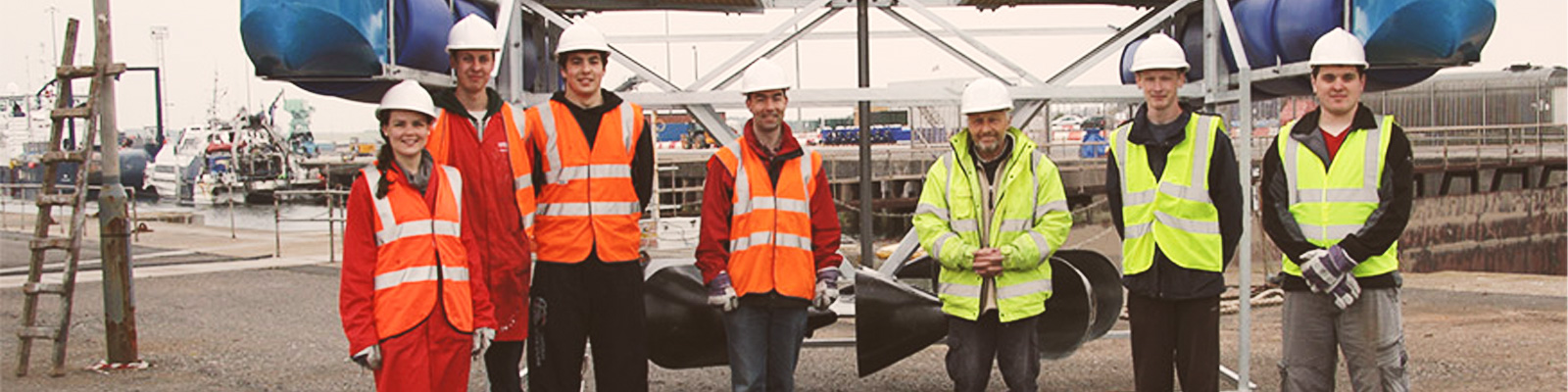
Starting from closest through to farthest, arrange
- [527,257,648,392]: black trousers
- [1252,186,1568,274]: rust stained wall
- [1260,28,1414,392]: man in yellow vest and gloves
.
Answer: [1260,28,1414,392]: man in yellow vest and gloves → [527,257,648,392]: black trousers → [1252,186,1568,274]: rust stained wall

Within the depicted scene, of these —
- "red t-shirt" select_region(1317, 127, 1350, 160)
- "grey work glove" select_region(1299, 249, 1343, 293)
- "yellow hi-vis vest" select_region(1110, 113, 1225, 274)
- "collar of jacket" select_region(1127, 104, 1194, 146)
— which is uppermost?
"collar of jacket" select_region(1127, 104, 1194, 146)

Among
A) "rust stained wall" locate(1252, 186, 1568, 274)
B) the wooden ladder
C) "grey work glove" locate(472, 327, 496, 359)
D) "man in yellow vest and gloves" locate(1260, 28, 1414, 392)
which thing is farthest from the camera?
"rust stained wall" locate(1252, 186, 1568, 274)

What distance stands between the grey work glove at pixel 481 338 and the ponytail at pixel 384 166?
2.01 feet

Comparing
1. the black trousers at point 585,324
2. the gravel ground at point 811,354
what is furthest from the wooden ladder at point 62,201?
the black trousers at point 585,324

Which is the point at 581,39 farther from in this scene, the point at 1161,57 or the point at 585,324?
the point at 1161,57

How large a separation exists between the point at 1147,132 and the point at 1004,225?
0.72 meters

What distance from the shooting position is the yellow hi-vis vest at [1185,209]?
5.29 m

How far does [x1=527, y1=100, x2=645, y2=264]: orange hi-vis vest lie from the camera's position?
516cm

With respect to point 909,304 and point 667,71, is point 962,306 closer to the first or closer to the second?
point 909,304

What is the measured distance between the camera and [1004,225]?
17.7 feet

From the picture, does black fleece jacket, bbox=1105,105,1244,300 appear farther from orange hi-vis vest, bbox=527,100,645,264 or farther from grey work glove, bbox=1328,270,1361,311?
orange hi-vis vest, bbox=527,100,645,264

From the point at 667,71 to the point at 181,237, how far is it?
62.7ft

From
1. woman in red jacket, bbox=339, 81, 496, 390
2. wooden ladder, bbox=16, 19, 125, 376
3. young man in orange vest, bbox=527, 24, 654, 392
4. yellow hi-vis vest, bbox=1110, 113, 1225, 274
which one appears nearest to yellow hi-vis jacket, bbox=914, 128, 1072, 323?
yellow hi-vis vest, bbox=1110, 113, 1225, 274

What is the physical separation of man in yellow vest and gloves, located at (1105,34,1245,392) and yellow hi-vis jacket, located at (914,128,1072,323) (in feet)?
1.15
